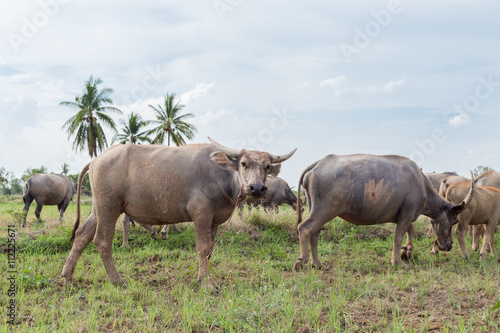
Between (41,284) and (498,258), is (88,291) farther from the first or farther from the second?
(498,258)

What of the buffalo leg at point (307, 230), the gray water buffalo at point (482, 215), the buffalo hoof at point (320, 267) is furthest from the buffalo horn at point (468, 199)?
the buffalo hoof at point (320, 267)

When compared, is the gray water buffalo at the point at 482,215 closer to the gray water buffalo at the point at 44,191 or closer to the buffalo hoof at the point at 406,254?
the buffalo hoof at the point at 406,254

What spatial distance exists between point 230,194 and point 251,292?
140 cm

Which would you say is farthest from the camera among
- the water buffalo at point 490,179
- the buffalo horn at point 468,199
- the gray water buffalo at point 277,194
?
the gray water buffalo at point 277,194

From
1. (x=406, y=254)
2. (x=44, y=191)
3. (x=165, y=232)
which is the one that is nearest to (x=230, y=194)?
(x=165, y=232)

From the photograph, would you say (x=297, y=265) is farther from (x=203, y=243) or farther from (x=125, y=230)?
(x=125, y=230)

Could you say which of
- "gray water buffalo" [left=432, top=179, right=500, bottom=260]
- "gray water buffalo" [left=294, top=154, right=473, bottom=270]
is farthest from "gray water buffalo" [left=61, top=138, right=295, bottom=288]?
"gray water buffalo" [left=432, top=179, right=500, bottom=260]

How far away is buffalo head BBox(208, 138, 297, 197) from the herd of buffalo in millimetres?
13

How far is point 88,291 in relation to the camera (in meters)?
5.52

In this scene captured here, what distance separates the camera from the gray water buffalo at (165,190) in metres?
5.71

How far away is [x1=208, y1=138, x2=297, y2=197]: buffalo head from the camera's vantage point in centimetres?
523

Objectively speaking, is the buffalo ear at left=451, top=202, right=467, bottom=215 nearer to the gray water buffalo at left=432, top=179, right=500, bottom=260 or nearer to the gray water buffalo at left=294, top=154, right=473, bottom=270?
the gray water buffalo at left=294, top=154, right=473, bottom=270

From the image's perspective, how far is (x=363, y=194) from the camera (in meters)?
7.01

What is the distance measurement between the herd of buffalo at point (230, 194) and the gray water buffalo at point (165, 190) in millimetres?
14
